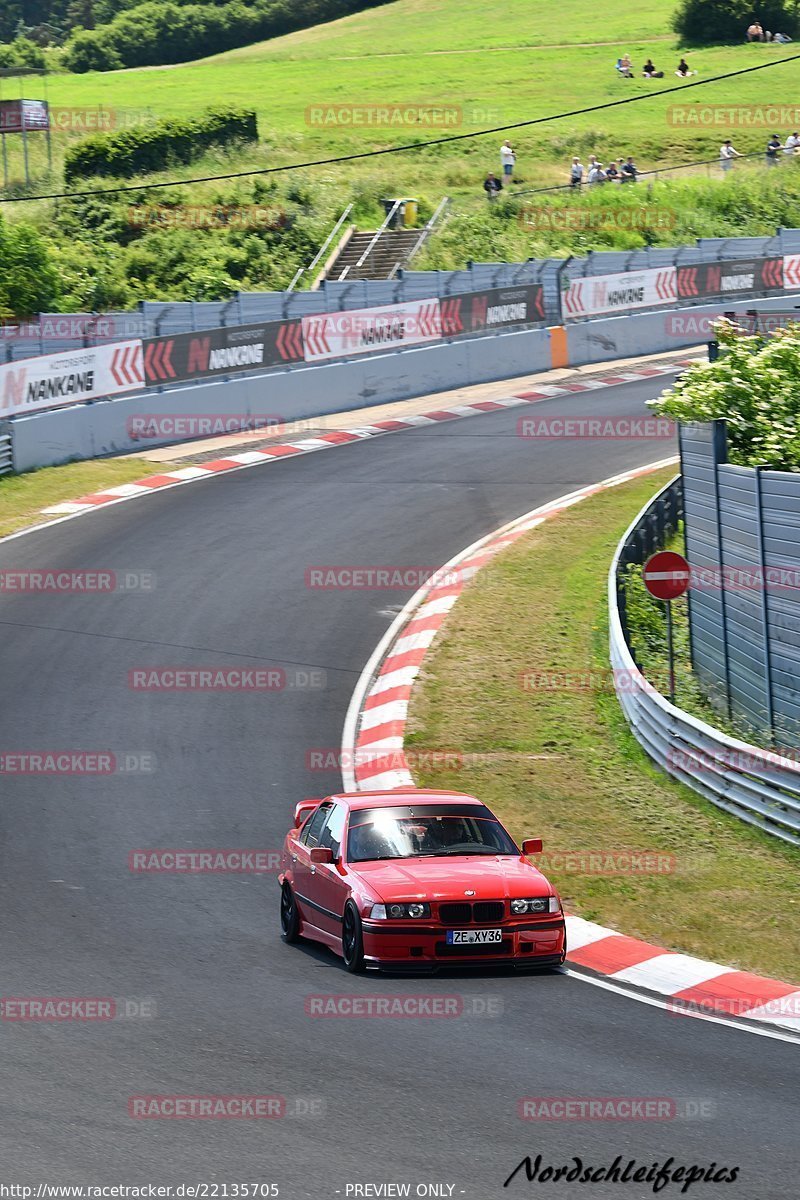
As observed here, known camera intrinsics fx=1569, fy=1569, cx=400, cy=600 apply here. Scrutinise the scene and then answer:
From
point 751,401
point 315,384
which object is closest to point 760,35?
point 315,384

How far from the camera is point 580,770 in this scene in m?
16.4

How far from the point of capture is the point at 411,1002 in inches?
398

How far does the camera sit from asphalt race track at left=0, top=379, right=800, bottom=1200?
25.0 feet

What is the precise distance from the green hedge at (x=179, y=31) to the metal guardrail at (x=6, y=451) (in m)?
91.5

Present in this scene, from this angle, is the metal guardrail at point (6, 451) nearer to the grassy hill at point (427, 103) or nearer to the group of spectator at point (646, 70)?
the grassy hill at point (427, 103)

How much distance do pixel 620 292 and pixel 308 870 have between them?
106ft

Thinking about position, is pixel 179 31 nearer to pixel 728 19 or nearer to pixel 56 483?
pixel 728 19

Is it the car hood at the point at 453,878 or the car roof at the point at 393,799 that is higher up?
the car roof at the point at 393,799

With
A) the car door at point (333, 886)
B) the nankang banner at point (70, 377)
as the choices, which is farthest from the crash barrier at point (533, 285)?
the car door at point (333, 886)

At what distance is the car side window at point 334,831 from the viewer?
464 inches

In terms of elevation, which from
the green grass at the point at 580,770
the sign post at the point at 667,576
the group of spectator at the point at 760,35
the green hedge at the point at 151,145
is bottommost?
the green grass at the point at 580,770

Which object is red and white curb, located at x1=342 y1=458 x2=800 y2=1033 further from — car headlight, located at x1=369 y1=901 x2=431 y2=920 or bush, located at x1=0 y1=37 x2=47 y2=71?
bush, located at x1=0 y1=37 x2=47 y2=71

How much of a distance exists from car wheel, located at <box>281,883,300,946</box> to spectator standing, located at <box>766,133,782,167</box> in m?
54.8

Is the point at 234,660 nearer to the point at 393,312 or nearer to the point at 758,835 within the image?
the point at 758,835
